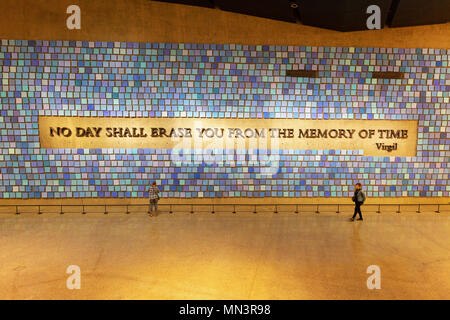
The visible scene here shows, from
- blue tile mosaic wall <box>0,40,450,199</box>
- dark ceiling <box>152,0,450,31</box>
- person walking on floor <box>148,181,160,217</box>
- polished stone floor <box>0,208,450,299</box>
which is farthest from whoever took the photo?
blue tile mosaic wall <box>0,40,450,199</box>

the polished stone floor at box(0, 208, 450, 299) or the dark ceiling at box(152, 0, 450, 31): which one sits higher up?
the dark ceiling at box(152, 0, 450, 31)

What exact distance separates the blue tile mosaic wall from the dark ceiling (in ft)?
2.95

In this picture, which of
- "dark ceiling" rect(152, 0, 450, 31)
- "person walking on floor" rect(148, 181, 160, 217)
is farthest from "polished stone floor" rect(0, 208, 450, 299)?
"dark ceiling" rect(152, 0, 450, 31)

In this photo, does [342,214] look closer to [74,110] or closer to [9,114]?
[74,110]

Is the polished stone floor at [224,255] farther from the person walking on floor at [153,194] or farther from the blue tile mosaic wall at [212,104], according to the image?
the blue tile mosaic wall at [212,104]

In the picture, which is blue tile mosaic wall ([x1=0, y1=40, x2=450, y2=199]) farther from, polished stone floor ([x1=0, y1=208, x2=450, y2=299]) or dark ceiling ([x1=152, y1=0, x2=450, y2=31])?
polished stone floor ([x1=0, y1=208, x2=450, y2=299])

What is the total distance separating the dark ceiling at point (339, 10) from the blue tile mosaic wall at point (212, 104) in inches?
35.4

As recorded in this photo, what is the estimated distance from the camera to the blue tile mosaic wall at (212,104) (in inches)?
388

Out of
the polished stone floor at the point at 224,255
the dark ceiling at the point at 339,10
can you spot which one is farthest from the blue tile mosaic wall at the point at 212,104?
the polished stone floor at the point at 224,255

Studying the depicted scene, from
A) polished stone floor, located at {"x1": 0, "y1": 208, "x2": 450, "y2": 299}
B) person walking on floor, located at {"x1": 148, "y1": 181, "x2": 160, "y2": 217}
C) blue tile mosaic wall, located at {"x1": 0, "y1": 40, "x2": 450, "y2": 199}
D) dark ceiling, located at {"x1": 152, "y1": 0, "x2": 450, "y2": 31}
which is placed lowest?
polished stone floor, located at {"x1": 0, "y1": 208, "x2": 450, "y2": 299}

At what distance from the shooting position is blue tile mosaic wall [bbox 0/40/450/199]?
388 inches

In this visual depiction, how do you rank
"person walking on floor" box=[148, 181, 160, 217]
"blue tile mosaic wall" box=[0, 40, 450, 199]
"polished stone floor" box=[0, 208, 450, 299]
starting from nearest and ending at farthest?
"polished stone floor" box=[0, 208, 450, 299] → "person walking on floor" box=[148, 181, 160, 217] → "blue tile mosaic wall" box=[0, 40, 450, 199]

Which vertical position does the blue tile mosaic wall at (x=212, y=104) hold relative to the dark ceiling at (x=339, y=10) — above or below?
below

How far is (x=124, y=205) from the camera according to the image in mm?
10305
